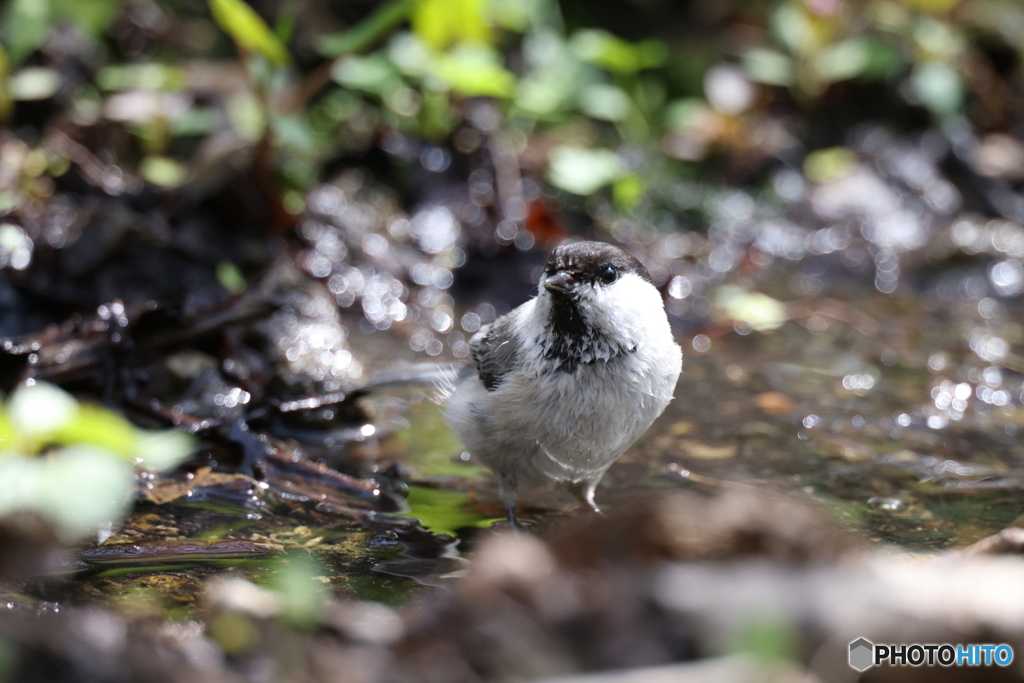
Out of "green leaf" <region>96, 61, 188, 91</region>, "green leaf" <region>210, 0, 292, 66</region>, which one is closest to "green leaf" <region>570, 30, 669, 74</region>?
"green leaf" <region>210, 0, 292, 66</region>

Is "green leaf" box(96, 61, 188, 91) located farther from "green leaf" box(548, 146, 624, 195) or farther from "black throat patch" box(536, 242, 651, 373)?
"black throat patch" box(536, 242, 651, 373)

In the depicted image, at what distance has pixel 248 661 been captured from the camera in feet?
5.15

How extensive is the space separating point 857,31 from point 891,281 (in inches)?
81.6

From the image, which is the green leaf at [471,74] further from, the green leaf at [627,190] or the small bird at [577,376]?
the small bird at [577,376]

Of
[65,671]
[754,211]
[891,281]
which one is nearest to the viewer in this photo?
[65,671]

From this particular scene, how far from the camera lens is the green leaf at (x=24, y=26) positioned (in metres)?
4.36

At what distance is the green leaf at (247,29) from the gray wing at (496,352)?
187cm

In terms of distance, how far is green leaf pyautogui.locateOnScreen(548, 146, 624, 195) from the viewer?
504 cm

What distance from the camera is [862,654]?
146cm

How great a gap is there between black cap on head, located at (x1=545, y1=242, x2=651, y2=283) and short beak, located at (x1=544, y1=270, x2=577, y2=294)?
22 mm

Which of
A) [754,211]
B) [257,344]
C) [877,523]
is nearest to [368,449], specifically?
[257,344]

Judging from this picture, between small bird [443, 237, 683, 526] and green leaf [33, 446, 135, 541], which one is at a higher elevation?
small bird [443, 237, 683, 526]

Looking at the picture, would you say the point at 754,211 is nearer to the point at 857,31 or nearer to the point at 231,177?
the point at 857,31

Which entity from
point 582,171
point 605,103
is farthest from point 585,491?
point 605,103
